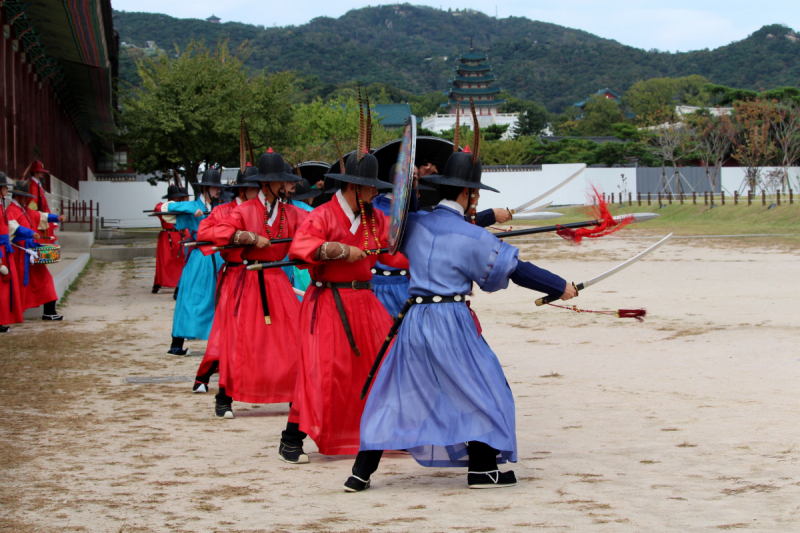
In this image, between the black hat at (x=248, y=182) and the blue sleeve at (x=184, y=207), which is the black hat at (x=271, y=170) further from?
the blue sleeve at (x=184, y=207)

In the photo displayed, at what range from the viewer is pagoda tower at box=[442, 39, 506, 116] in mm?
98875

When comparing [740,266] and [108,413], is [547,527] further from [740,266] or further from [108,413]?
[740,266]

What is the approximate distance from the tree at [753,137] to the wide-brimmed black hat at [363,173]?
41922 millimetres

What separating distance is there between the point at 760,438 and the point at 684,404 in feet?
3.62

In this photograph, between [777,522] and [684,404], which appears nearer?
[777,522]

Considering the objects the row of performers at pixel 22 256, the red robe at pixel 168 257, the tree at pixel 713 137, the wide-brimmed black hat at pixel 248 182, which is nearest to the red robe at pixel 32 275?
the row of performers at pixel 22 256

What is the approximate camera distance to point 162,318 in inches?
472

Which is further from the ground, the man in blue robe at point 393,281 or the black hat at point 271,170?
the black hat at point 271,170

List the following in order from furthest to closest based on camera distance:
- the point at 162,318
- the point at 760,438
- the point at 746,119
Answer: the point at 746,119 → the point at 162,318 → the point at 760,438

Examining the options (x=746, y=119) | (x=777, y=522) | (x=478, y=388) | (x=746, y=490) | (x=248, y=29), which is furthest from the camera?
(x=248, y=29)

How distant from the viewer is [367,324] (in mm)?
4770

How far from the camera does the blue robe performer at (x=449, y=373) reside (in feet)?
13.2

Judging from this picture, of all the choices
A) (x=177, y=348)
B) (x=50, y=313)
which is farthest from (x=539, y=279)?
(x=50, y=313)

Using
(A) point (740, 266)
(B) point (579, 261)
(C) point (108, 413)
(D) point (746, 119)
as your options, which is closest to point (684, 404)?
(C) point (108, 413)
